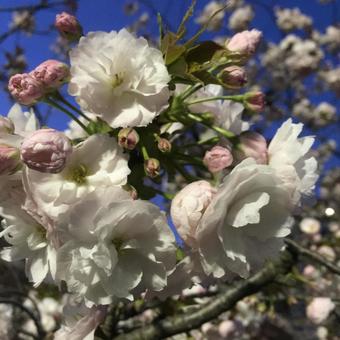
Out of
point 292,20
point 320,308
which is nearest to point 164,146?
point 320,308

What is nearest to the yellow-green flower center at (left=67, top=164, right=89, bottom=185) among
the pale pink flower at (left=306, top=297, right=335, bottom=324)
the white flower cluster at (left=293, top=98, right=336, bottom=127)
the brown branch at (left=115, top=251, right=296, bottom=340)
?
the brown branch at (left=115, top=251, right=296, bottom=340)

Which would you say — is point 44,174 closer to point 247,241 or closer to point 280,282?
point 247,241

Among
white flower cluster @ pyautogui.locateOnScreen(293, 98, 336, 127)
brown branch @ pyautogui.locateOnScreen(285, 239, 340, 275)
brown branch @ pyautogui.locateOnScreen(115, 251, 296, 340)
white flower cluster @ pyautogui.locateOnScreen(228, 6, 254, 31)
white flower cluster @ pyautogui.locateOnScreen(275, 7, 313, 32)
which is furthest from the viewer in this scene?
white flower cluster @ pyautogui.locateOnScreen(275, 7, 313, 32)

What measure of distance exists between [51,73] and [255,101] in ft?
1.47

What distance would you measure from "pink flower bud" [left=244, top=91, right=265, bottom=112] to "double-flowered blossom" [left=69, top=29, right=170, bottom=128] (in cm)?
24

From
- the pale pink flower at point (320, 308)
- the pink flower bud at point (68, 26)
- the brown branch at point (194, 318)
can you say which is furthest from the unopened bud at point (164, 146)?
the pale pink flower at point (320, 308)

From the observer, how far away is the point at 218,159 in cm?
96

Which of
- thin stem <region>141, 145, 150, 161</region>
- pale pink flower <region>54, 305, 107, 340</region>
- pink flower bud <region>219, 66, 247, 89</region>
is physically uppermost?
pink flower bud <region>219, 66, 247, 89</region>

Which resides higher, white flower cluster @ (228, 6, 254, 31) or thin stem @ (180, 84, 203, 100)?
thin stem @ (180, 84, 203, 100)

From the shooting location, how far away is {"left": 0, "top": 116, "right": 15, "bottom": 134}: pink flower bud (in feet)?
3.17

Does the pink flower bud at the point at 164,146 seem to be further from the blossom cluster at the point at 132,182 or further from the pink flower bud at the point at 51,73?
the pink flower bud at the point at 51,73

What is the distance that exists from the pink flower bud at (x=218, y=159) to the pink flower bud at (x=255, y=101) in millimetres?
183

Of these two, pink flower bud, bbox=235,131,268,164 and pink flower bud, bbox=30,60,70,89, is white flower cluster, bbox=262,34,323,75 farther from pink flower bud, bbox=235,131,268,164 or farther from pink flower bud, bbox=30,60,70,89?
pink flower bud, bbox=30,60,70,89

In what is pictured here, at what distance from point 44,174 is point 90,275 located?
0.20 metres
